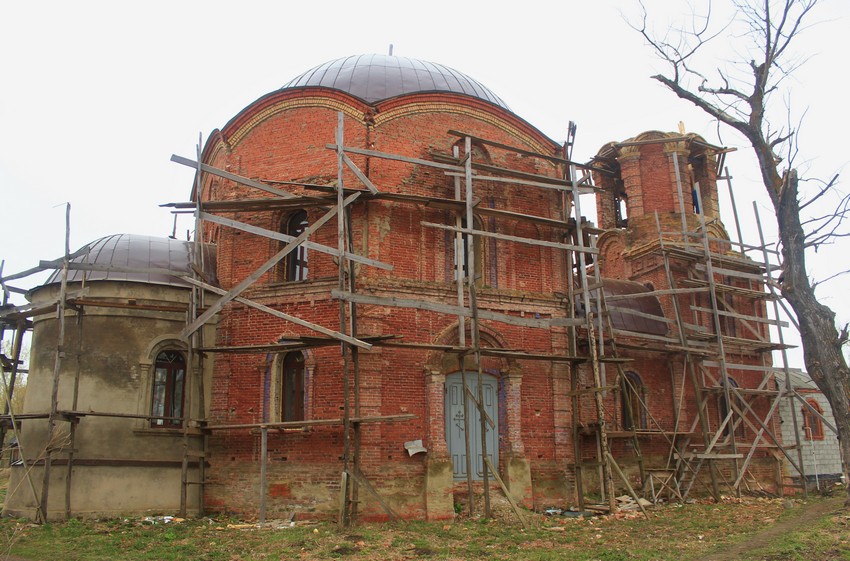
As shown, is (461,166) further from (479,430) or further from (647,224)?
(647,224)

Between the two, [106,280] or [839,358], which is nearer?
[839,358]

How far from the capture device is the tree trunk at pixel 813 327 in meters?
11.0

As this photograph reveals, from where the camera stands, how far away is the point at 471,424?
45.2 feet

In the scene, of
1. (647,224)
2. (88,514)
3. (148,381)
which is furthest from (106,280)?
(647,224)

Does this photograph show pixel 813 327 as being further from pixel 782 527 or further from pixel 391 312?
pixel 391 312

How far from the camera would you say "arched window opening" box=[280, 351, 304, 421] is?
13.5m

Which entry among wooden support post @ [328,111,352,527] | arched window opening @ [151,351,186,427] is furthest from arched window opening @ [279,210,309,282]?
arched window opening @ [151,351,186,427]

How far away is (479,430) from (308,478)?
Result: 328cm

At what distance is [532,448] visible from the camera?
13906 millimetres

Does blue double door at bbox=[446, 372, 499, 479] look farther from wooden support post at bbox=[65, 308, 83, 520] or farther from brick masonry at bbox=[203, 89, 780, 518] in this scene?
wooden support post at bbox=[65, 308, 83, 520]

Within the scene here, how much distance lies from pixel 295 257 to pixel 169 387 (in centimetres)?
341

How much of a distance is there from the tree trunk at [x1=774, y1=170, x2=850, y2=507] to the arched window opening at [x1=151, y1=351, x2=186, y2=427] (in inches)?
419

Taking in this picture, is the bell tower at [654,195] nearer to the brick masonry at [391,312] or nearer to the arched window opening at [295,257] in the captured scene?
the brick masonry at [391,312]

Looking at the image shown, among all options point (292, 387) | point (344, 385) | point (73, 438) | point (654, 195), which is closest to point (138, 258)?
point (73, 438)
